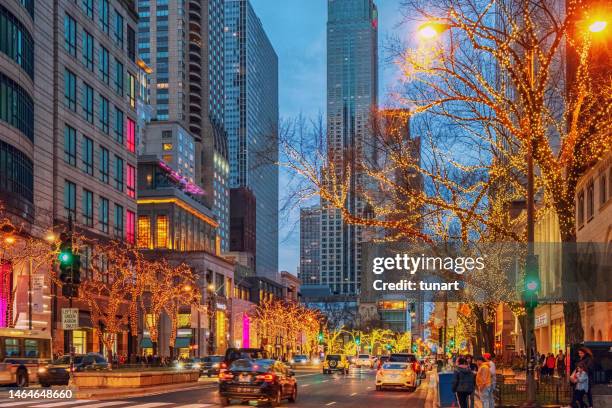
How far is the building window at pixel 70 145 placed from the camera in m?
61.8

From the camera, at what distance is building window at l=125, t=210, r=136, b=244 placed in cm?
7531

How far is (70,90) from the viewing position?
62875 mm

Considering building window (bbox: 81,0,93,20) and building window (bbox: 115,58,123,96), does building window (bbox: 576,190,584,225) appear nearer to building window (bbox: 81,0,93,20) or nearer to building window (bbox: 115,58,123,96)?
building window (bbox: 81,0,93,20)

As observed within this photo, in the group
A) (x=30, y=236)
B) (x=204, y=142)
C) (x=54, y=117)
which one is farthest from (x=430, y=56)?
(x=204, y=142)

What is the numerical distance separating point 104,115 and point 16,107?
19447mm

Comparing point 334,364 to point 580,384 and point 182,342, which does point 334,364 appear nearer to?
Result: point 182,342

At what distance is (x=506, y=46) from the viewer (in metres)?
21.3

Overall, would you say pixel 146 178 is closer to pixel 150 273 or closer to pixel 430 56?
pixel 150 273

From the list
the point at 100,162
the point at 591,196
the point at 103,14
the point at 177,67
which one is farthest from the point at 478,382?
the point at 177,67

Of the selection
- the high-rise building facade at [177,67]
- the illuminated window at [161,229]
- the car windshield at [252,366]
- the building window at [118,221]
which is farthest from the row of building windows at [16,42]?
the high-rise building facade at [177,67]

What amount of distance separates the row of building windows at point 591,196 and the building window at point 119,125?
127 feet

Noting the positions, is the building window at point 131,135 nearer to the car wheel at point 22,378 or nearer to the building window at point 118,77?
the building window at point 118,77

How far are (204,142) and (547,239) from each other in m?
137

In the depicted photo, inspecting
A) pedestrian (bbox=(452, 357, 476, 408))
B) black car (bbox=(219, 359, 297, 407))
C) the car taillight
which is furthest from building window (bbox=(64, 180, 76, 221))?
pedestrian (bbox=(452, 357, 476, 408))
